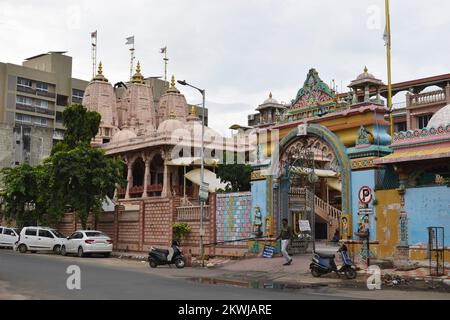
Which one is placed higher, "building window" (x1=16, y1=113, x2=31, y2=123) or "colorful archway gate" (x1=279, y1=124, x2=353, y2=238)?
"building window" (x1=16, y1=113, x2=31, y2=123)

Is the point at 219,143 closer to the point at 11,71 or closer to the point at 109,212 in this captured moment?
the point at 109,212

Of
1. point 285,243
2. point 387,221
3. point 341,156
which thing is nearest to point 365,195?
point 387,221

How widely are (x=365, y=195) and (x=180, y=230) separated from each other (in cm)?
1078

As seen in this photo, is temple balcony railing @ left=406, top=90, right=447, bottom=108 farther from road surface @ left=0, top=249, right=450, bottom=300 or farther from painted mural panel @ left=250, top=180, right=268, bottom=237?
road surface @ left=0, top=249, right=450, bottom=300

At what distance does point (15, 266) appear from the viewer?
19.9 metres

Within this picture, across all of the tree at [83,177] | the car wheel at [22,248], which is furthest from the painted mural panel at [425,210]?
the car wheel at [22,248]

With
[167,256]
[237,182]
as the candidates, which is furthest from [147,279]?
[237,182]

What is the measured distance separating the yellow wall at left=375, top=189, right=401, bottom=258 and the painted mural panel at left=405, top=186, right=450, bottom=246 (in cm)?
46

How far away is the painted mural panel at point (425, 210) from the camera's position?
17438 mm

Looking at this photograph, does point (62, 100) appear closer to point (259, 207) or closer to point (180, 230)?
point (180, 230)

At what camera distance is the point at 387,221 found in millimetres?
19031

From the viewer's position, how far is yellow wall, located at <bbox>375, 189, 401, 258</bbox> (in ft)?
61.5

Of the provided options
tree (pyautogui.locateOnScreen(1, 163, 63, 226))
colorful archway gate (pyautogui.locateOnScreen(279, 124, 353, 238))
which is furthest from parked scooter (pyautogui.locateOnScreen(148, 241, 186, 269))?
tree (pyautogui.locateOnScreen(1, 163, 63, 226))
